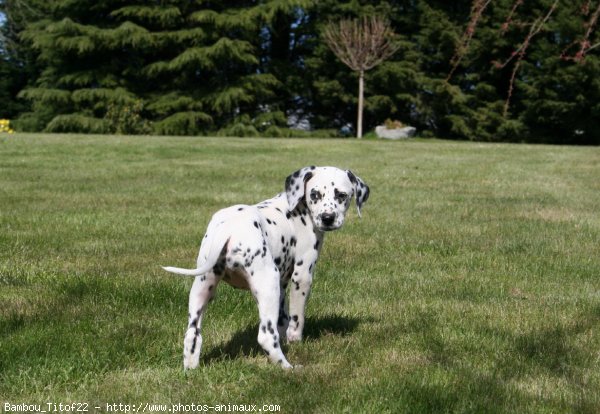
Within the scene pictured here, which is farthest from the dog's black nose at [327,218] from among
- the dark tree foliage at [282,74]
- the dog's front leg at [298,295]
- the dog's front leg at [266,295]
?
the dark tree foliage at [282,74]

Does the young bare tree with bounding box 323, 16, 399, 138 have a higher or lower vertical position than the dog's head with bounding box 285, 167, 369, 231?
higher

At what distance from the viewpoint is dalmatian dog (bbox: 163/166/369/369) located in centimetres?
391

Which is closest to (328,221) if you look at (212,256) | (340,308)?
(212,256)

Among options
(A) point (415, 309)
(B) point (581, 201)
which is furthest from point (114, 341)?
(B) point (581, 201)

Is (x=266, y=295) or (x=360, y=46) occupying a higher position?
(x=360, y=46)

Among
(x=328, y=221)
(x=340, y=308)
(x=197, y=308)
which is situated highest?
(x=328, y=221)

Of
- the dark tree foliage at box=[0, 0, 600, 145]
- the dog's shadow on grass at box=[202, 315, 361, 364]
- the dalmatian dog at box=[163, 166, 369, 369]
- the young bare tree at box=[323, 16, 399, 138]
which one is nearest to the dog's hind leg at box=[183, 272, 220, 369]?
the dalmatian dog at box=[163, 166, 369, 369]

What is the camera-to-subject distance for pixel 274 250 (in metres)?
4.26

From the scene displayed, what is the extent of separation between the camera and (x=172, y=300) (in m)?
5.76

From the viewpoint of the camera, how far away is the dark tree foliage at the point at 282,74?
35719mm

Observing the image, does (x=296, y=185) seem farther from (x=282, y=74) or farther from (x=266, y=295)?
(x=282, y=74)

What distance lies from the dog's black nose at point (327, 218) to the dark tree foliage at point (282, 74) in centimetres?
3036

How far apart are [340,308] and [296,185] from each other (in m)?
1.55

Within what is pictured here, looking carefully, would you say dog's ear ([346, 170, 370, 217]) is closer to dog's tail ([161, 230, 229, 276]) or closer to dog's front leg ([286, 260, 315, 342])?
dog's front leg ([286, 260, 315, 342])
